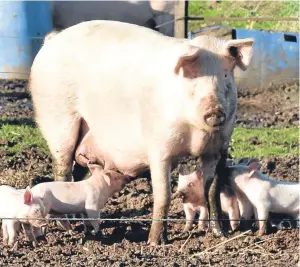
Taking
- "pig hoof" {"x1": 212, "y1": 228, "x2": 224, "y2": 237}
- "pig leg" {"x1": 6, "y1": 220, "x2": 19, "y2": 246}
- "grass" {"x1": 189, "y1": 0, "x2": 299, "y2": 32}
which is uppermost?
"pig leg" {"x1": 6, "y1": 220, "x2": 19, "y2": 246}

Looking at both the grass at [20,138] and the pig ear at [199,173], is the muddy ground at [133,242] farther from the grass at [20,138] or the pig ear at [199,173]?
the pig ear at [199,173]

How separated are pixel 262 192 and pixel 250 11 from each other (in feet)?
33.9

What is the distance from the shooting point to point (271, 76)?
1341 cm

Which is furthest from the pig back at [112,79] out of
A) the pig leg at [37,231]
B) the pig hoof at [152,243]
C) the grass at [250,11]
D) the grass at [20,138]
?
the grass at [250,11]

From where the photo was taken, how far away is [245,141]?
10.3 m

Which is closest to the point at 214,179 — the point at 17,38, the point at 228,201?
the point at 228,201

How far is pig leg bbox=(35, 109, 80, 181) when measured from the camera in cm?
773

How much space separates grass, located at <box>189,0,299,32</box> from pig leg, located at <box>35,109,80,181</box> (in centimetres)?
884

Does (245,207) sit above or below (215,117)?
below

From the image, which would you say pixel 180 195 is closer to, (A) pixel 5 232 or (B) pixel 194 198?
(B) pixel 194 198

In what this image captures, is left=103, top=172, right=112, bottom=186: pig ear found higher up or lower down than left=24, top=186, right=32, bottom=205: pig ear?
lower down

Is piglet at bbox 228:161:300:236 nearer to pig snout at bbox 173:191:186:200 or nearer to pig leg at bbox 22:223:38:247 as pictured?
pig snout at bbox 173:191:186:200

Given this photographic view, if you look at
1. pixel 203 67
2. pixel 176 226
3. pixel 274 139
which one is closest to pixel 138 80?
pixel 203 67

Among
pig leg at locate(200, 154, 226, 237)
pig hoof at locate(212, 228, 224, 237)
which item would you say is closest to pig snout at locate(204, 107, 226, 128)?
pig leg at locate(200, 154, 226, 237)
